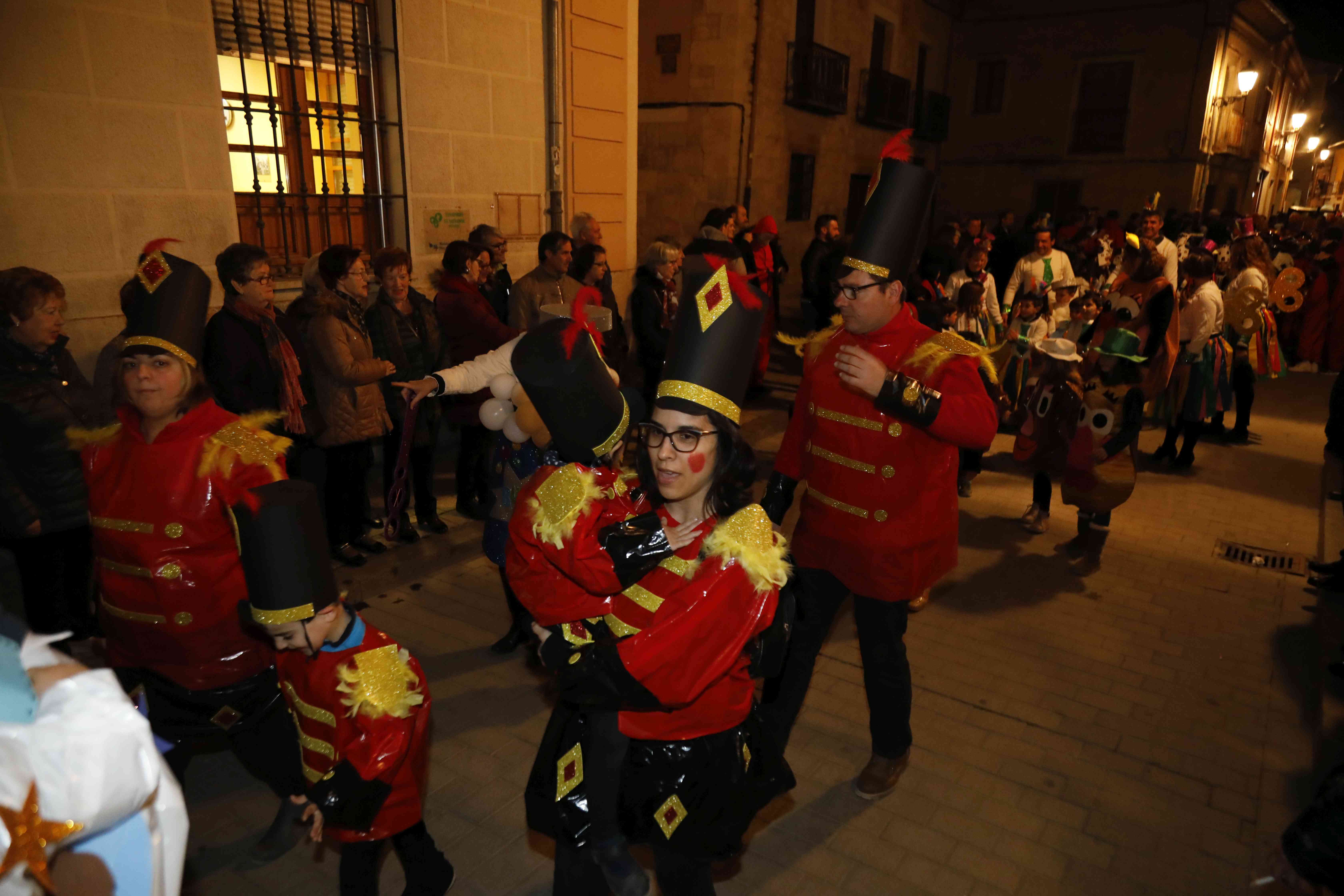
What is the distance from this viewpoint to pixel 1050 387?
5.95 meters

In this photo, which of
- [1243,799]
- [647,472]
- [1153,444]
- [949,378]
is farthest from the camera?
[1153,444]

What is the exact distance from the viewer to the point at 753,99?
14.8 m

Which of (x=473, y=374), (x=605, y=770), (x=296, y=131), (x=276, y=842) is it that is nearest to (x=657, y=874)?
(x=605, y=770)

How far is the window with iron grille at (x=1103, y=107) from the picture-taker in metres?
23.3

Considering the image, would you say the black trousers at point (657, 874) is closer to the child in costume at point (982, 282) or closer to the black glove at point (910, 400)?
the black glove at point (910, 400)

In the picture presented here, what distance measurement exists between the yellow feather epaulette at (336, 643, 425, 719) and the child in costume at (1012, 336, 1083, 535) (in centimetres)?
484

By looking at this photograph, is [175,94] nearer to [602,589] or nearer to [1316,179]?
[602,589]

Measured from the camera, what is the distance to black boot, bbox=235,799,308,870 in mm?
3102

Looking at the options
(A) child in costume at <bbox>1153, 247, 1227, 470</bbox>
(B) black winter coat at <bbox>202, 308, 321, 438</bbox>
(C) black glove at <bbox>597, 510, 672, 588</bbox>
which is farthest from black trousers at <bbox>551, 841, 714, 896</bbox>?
(A) child in costume at <bbox>1153, 247, 1227, 470</bbox>

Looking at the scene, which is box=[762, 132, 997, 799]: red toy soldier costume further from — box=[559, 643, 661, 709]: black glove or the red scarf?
the red scarf

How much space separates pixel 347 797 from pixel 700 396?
1.45m

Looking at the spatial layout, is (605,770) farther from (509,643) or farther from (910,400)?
(509,643)

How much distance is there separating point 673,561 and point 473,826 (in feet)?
6.05

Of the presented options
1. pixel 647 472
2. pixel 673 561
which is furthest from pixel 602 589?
pixel 647 472
